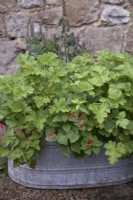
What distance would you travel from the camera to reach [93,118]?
8.21ft

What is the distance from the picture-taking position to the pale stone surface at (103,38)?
359 cm

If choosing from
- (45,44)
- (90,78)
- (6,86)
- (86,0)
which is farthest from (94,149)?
(86,0)

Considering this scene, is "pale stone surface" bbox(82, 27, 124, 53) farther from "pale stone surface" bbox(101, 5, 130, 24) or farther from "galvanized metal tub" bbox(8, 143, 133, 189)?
"galvanized metal tub" bbox(8, 143, 133, 189)

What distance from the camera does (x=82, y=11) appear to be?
11.9ft

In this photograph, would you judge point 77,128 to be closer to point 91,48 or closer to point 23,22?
point 91,48

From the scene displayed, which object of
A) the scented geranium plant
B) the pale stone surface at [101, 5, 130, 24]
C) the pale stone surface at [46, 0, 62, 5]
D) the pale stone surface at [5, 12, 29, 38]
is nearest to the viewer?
the scented geranium plant

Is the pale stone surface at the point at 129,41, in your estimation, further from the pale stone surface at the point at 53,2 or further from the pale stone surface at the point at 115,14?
the pale stone surface at the point at 53,2

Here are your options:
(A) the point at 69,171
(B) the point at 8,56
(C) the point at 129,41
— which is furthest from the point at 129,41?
(A) the point at 69,171

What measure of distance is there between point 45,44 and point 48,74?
0.95 meters

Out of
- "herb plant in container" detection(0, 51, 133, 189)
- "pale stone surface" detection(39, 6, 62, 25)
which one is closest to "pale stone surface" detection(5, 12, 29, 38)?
"pale stone surface" detection(39, 6, 62, 25)

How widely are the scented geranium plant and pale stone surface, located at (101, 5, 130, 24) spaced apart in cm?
99

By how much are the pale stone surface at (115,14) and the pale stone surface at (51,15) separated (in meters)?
0.37

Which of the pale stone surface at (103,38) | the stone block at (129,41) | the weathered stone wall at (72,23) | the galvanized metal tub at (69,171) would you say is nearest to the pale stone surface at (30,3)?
the weathered stone wall at (72,23)

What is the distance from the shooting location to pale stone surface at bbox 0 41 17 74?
3831 mm
